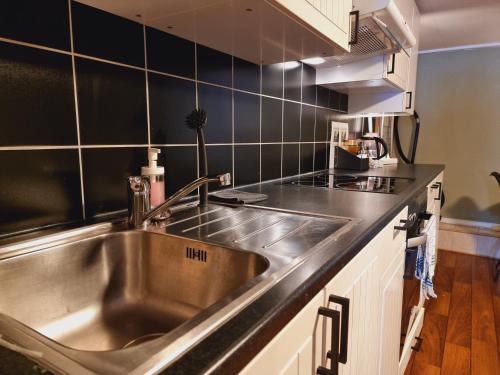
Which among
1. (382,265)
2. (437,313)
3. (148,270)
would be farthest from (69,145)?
(437,313)

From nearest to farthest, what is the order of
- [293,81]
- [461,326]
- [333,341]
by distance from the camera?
[333,341], [293,81], [461,326]

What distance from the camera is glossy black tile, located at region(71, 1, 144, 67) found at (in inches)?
32.0

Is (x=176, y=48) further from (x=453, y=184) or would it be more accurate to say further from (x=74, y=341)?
(x=453, y=184)

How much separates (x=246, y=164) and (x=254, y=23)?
0.65 metres

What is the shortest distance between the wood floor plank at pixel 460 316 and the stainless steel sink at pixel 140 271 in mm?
1475

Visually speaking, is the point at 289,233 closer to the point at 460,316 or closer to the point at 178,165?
the point at 178,165


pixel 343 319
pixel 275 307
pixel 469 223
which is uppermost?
pixel 275 307

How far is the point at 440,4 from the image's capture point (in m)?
2.19

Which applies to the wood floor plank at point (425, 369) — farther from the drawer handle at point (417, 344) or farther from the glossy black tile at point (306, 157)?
the glossy black tile at point (306, 157)

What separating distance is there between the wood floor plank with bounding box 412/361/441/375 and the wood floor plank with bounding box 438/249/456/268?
59.9 inches

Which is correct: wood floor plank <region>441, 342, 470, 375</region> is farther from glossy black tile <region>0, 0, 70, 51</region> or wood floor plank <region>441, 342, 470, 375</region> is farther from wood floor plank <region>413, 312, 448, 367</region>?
glossy black tile <region>0, 0, 70, 51</region>

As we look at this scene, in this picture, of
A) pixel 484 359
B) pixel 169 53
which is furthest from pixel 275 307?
pixel 484 359

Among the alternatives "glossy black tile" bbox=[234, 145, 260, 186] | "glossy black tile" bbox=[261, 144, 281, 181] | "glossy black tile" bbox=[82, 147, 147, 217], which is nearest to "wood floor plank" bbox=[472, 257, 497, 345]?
"glossy black tile" bbox=[261, 144, 281, 181]

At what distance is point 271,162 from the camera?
5.47ft
